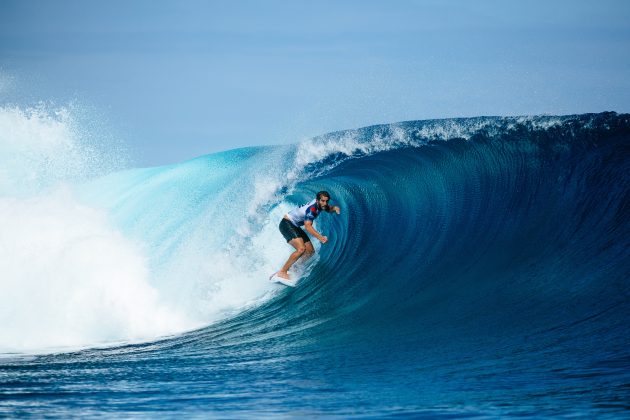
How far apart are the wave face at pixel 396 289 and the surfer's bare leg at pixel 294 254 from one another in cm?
21

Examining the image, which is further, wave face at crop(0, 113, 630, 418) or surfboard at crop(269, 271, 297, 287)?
surfboard at crop(269, 271, 297, 287)

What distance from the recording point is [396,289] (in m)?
8.17

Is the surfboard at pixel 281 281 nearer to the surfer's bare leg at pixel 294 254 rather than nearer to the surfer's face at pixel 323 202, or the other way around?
the surfer's bare leg at pixel 294 254

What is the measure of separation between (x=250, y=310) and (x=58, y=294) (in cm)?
207

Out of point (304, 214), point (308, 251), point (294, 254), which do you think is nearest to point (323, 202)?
point (304, 214)

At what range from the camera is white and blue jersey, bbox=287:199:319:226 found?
332 inches

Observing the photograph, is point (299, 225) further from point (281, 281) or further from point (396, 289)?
point (396, 289)

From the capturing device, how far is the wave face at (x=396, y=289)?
14.7 ft

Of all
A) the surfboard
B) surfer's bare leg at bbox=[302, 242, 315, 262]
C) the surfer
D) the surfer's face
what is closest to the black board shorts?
the surfer

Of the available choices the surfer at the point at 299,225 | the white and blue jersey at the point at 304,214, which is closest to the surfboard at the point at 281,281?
the surfer at the point at 299,225

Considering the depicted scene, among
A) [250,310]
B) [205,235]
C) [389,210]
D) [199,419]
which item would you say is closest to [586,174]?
[389,210]

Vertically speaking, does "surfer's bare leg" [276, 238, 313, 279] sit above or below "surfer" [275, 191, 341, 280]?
below

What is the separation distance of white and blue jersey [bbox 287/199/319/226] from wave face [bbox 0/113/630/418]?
771mm

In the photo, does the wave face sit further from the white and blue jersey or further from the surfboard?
the white and blue jersey
